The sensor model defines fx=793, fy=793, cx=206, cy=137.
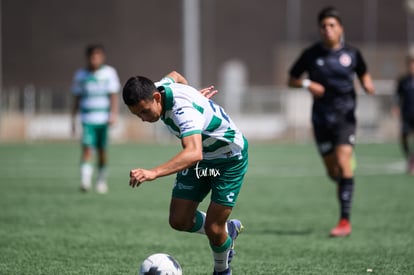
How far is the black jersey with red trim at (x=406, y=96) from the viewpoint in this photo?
17.2m

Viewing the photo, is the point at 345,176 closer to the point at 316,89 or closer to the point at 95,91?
the point at 316,89

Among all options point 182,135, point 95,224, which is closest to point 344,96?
point 95,224

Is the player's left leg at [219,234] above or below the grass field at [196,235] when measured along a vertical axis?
above

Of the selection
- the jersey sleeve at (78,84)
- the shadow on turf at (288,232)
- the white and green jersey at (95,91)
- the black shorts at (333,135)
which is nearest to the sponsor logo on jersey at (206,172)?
the shadow on turf at (288,232)

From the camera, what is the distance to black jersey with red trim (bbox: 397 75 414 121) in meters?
17.2

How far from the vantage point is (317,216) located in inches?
412

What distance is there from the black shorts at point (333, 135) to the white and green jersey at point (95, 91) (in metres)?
5.00

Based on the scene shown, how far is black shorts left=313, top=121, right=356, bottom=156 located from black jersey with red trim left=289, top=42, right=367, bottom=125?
0.06m

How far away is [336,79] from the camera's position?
925 cm

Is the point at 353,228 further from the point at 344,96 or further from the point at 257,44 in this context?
the point at 257,44

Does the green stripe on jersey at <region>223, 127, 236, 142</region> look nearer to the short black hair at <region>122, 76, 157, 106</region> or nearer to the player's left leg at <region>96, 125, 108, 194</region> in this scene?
the short black hair at <region>122, 76, 157, 106</region>

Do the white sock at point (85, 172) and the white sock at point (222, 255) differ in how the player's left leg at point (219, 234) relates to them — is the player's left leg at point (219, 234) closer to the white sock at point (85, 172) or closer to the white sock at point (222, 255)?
the white sock at point (222, 255)

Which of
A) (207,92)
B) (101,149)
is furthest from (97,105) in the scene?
(207,92)

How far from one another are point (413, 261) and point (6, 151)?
59.7 ft
